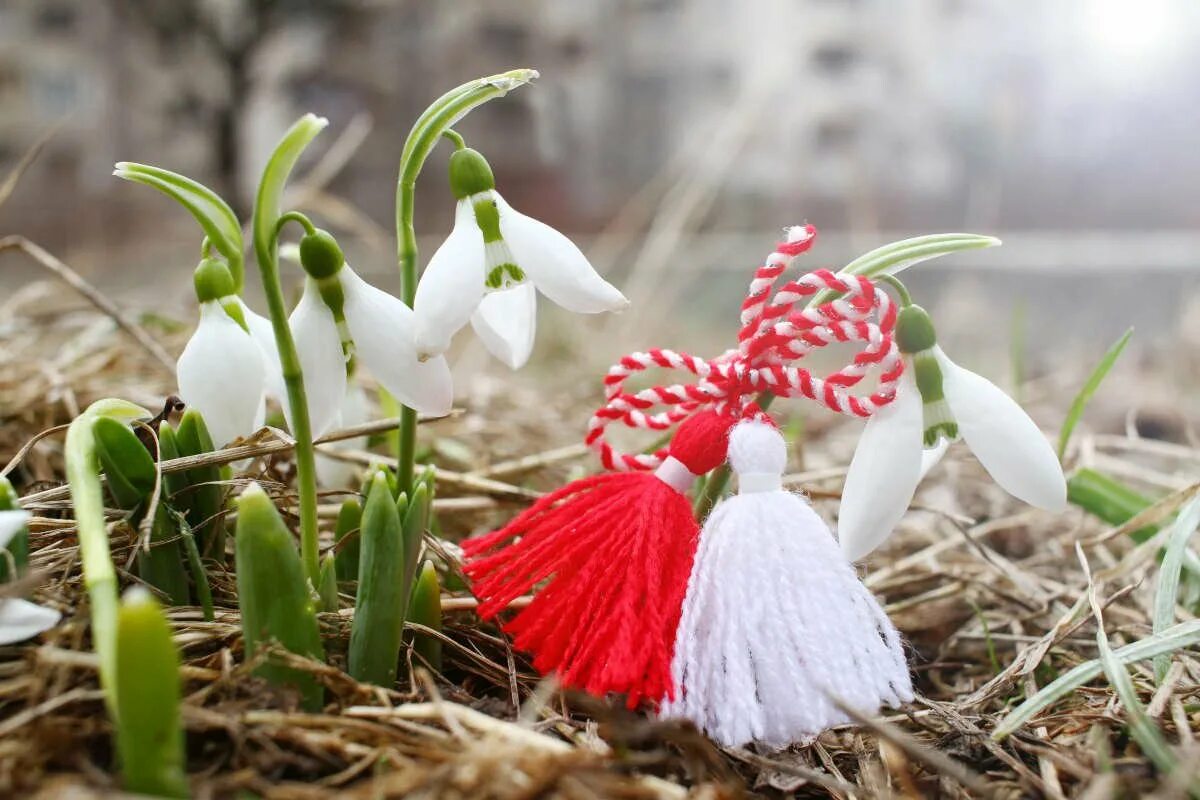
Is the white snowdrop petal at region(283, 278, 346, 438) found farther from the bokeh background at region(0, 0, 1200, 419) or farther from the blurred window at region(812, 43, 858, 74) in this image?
the blurred window at region(812, 43, 858, 74)

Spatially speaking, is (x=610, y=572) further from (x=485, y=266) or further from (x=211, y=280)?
(x=211, y=280)

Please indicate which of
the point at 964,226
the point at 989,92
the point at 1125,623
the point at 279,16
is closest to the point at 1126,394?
the point at 1125,623

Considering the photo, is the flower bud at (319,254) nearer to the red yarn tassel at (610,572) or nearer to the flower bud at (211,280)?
the flower bud at (211,280)

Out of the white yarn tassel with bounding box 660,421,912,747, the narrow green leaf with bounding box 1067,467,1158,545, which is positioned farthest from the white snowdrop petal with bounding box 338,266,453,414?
the narrow green leaf with bounding box 1067,467,1158,545

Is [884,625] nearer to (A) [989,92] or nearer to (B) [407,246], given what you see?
(B) [407,246]

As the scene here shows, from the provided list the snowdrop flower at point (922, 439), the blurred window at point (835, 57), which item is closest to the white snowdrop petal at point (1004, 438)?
the snowdrop flower at point (922, 439)

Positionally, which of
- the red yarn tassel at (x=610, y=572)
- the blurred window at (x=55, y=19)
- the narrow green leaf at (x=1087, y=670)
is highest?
the blurred window at (x=55, y=19)
